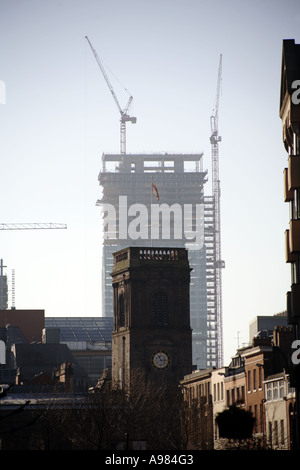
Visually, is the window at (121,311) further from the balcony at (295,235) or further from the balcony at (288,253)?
the balcony at (295,235)

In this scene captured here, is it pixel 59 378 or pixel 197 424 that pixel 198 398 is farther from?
pixel 59 378

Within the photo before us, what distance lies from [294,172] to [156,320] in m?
93.4

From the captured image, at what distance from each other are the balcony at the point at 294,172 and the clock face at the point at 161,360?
93.1 metres

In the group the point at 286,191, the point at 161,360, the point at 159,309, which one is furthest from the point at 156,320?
the point at 286,191

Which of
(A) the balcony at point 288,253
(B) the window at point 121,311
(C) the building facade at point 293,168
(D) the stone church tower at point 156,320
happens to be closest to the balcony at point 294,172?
(C) the building facade at point 293,168

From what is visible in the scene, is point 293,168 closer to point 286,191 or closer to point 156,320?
point 286,191

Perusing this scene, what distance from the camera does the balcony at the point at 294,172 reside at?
79350 millimetres

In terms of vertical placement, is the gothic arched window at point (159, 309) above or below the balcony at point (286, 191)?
above

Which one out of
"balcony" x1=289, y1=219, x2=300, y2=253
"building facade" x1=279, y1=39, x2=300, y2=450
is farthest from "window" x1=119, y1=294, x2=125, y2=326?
"balcony" x1=289, y1=219, x2=300, y2=253

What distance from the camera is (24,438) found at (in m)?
137

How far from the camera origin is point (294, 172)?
79562mm

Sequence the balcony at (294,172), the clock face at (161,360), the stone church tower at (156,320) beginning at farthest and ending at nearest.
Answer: the clock face at (161,360) < the stone church tower at (156,320) < the balcony at (294,172)
